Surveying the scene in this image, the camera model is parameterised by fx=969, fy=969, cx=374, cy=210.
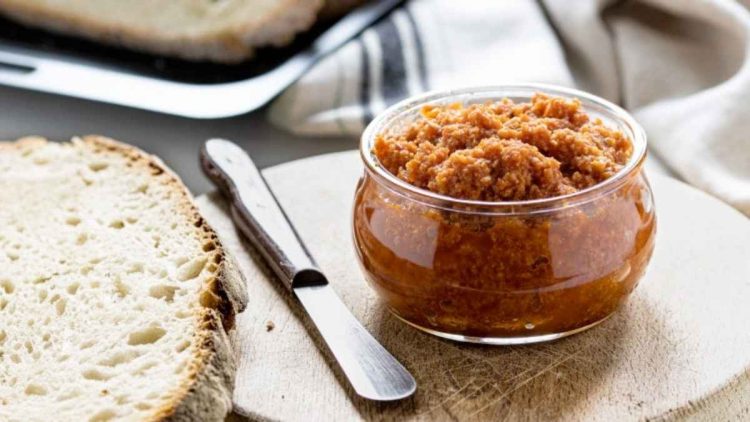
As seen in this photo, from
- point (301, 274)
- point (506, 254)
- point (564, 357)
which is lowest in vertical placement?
point (564, 357)

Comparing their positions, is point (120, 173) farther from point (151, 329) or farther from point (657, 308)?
point (657, 308)

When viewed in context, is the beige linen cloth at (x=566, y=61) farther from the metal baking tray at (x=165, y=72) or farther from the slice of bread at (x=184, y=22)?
the slice of bread at (x=184, y=22)

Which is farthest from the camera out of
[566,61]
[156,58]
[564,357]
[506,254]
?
[566,61]

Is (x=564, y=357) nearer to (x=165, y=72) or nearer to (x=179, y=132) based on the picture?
(x=179, y=132)

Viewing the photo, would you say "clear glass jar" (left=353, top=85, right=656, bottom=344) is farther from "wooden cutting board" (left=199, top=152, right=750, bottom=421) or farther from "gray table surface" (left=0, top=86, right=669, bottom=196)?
"gray table surface" (left=0, top=86, right=669, bottom=196)

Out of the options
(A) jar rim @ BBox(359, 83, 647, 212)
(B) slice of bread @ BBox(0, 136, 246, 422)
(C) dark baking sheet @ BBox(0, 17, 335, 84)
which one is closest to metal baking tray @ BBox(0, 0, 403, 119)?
(C) dark baking sheet @ BBox(0, 17, 335, 84)

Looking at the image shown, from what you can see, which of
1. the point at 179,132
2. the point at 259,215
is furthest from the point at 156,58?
the point at 259,215

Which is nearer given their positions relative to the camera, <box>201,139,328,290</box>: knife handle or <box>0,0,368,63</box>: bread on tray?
<box>201,139,328,290</box>: knife handle
